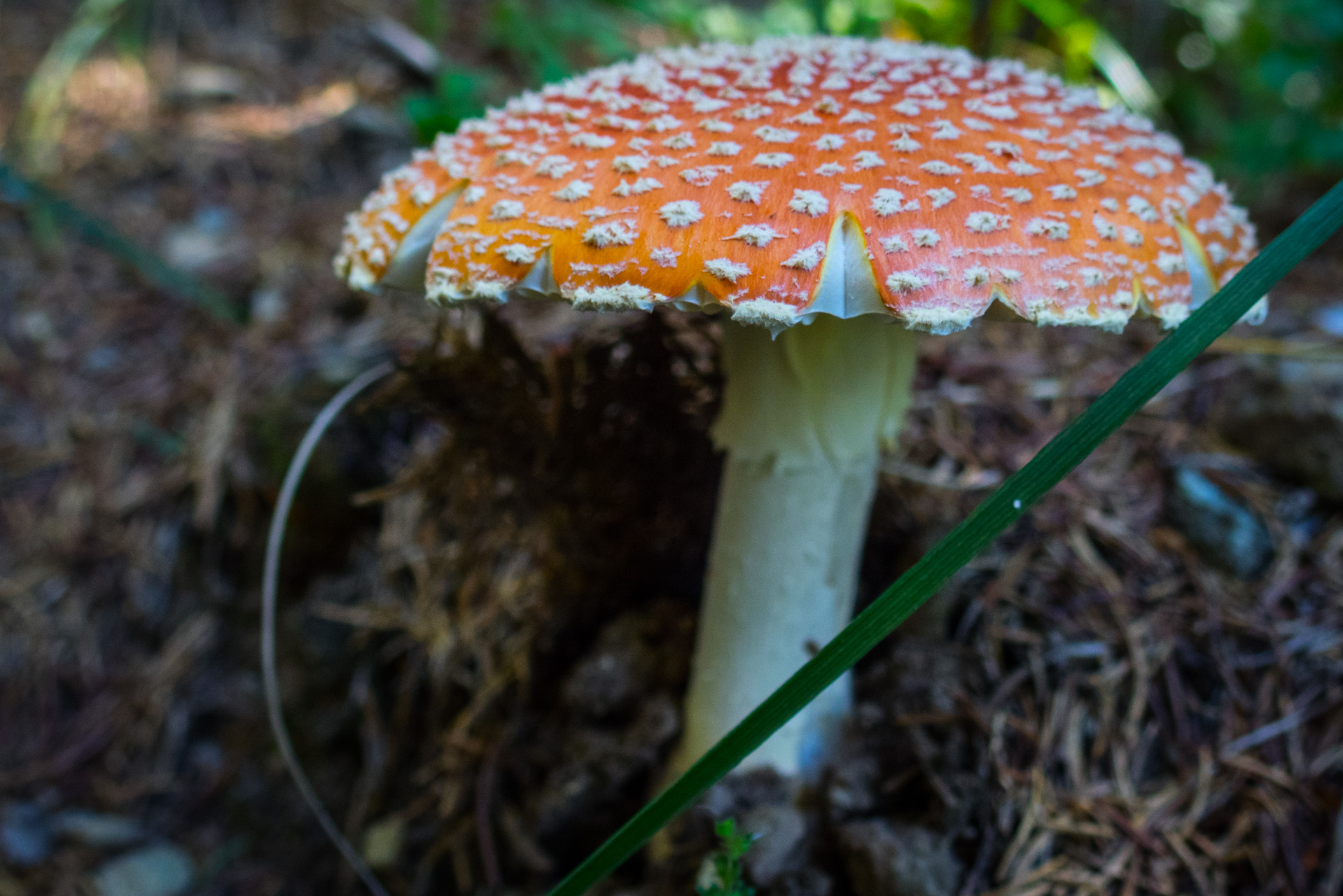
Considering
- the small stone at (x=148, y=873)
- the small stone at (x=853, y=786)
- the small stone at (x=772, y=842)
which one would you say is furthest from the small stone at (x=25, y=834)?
the small stone at (x=853, y=786)

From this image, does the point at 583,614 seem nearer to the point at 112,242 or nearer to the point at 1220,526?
the point at 1220,526

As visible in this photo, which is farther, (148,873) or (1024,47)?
(1024,47)

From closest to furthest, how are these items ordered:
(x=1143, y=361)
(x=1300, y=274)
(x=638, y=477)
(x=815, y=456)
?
(x=1143, y=361)
(x=815, y=456)
(x=638, y=477)
(x=1300, y=274)

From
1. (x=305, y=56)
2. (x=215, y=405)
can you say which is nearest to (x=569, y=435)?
(x=215, y=405)

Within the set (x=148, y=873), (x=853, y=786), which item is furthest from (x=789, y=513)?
(x=148, y=873)

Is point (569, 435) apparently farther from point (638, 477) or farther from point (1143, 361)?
point (1143, 361)

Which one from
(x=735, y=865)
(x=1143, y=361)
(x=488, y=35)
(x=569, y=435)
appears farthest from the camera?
(x=488, y=35)
